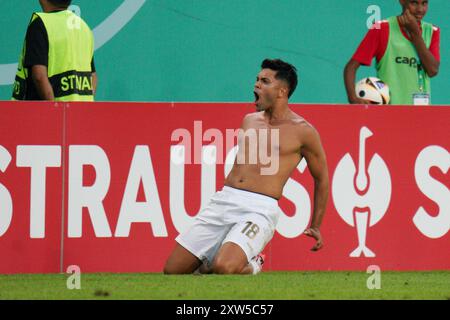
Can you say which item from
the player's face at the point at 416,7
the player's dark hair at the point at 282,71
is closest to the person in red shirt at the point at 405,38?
the player's face at the point at 416,7

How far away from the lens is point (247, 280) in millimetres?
9742

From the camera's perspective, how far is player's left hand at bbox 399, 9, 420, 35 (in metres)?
11.7

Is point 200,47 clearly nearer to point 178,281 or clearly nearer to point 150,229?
point 150,229

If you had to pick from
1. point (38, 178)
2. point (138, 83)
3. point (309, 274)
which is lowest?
point (309, 274)

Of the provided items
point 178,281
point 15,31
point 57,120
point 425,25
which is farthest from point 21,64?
point 425,25

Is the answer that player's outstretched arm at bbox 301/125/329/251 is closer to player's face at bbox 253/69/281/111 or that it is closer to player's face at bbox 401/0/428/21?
player's face at bbox 253/69/281/111

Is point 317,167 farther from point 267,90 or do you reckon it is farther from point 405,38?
point 405,38

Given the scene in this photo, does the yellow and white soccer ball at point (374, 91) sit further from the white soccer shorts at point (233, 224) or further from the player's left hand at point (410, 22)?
the white soccer shorts at point (233, 224)

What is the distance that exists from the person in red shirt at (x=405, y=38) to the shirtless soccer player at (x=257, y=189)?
114cm

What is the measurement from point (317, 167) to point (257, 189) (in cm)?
49

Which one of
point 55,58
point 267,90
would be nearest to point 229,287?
point 267,90

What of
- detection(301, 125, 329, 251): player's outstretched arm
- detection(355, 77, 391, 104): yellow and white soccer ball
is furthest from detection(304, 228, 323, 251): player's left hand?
detection(355, 77, 391, 104): yellow and white soccer ball

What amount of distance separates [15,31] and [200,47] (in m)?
1.67

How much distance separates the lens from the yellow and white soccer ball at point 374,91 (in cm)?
1162
